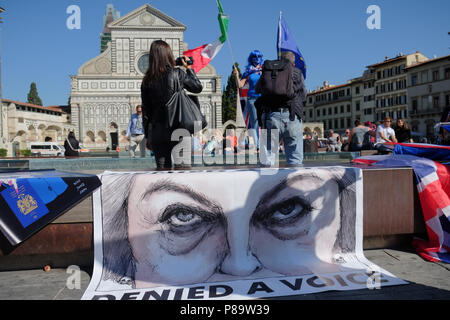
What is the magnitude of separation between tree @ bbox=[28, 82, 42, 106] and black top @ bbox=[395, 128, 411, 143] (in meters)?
76.7

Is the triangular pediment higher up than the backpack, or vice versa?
the triangular pediment

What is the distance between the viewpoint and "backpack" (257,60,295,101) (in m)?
3.56

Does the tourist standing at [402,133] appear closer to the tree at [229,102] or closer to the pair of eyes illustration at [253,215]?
the pair of eyes illustration at [253,215]

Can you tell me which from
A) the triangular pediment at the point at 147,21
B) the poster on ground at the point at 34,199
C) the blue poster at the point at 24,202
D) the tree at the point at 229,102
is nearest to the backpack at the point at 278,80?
the poster on ground at the point at 34,199

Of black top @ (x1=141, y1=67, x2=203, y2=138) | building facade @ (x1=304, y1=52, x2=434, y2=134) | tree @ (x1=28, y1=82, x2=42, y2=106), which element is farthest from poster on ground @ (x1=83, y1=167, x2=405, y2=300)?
tree @ (x1=28, y1=82, x2=42, y2=106)

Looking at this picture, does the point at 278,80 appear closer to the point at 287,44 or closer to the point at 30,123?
the point at 287,44

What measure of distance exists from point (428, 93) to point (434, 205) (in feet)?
167

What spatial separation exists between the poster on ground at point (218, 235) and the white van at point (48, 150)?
30.4 metres

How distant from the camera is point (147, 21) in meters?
46.4

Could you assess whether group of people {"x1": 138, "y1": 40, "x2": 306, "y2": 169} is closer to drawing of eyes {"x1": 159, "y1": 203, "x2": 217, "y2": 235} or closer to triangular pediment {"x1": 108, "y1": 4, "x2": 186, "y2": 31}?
drawing of eyes {"x1": 159, "y1": 203, "x2": 217, "y2": 235}

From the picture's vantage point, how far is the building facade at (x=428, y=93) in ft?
142

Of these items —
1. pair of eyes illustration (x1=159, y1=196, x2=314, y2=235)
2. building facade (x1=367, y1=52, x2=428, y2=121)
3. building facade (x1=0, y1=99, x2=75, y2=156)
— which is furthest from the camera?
building facade (x1=367, y1=52, x2=428, y2=121)
